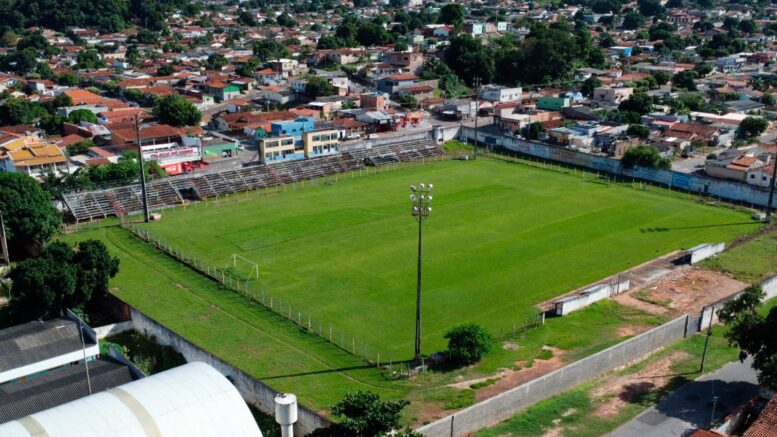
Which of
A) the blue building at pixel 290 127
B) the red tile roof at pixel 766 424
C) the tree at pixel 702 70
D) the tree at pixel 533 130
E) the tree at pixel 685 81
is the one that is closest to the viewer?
the red tile roof at pixel 766 424

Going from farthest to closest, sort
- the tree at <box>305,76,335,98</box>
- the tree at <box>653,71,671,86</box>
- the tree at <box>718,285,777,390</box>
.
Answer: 1. the tree at <box>653,71,671,86</box>
2. the tree at <box>305,76,335,98</box>
3. the tree at <box>718,285,777,390</box>

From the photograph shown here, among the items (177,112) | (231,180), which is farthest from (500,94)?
(231,180)

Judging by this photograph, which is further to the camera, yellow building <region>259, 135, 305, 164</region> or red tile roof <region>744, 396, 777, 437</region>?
yellow building <region>259, 135, 305, 164</region>

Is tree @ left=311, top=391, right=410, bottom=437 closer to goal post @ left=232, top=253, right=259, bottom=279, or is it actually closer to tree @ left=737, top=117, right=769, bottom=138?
goal post @ left=232, top=253, right=259, bottom=279

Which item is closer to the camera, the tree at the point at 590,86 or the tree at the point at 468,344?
the tree at the point at 468,344

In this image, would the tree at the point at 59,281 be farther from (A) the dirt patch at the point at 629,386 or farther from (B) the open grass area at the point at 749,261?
(B) the open grass area at the point at 749,261

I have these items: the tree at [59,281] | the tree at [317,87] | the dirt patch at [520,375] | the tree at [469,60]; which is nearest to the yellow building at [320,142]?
the tree at [317,87]

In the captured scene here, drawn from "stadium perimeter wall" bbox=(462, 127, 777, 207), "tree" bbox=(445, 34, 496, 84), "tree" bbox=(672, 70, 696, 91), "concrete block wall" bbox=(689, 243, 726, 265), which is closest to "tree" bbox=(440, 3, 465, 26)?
"tree" bbox=(445, 34, 496, 84)
